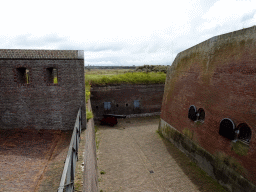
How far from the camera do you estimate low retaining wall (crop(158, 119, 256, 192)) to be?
642 cm

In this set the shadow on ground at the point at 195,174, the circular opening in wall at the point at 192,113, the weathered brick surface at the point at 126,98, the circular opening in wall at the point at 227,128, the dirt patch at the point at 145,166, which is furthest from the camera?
the weathered brick surface at the point at 126,98

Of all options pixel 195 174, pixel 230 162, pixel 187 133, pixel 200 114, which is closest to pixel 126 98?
pixel 187 133

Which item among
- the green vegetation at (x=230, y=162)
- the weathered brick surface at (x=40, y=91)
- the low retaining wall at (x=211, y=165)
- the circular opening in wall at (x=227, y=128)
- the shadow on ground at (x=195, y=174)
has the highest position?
the weathered brick surface at (x=40, y=91)

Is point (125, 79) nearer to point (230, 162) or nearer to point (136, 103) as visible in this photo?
point (136, 103)

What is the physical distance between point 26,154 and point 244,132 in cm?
816

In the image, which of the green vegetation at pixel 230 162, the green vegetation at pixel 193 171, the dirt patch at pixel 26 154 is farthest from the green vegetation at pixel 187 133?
the dirt patch at pixel 26 154

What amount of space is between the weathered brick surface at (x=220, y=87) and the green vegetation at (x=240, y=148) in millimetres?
142

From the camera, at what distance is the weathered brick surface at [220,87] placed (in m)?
6.17

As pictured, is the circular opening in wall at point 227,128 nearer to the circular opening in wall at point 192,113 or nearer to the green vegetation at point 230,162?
the green vegetation at point 230,162

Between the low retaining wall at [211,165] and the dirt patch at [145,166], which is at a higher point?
the low retaining wall at [211,165]

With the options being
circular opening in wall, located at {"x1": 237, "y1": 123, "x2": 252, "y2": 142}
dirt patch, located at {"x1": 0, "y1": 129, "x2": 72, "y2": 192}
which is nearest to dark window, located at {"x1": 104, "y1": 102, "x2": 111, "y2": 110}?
dirt patch, located at {"x1": 0, "y1": 129, "x2": 72, "y2": 192}

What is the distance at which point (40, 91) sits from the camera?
26.7 feet

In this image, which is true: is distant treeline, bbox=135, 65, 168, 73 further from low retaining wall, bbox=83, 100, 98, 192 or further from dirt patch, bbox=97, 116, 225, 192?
low retaining wall, bbox=83, 100, 98, 192

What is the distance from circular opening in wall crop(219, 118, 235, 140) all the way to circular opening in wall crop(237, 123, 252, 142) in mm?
236
